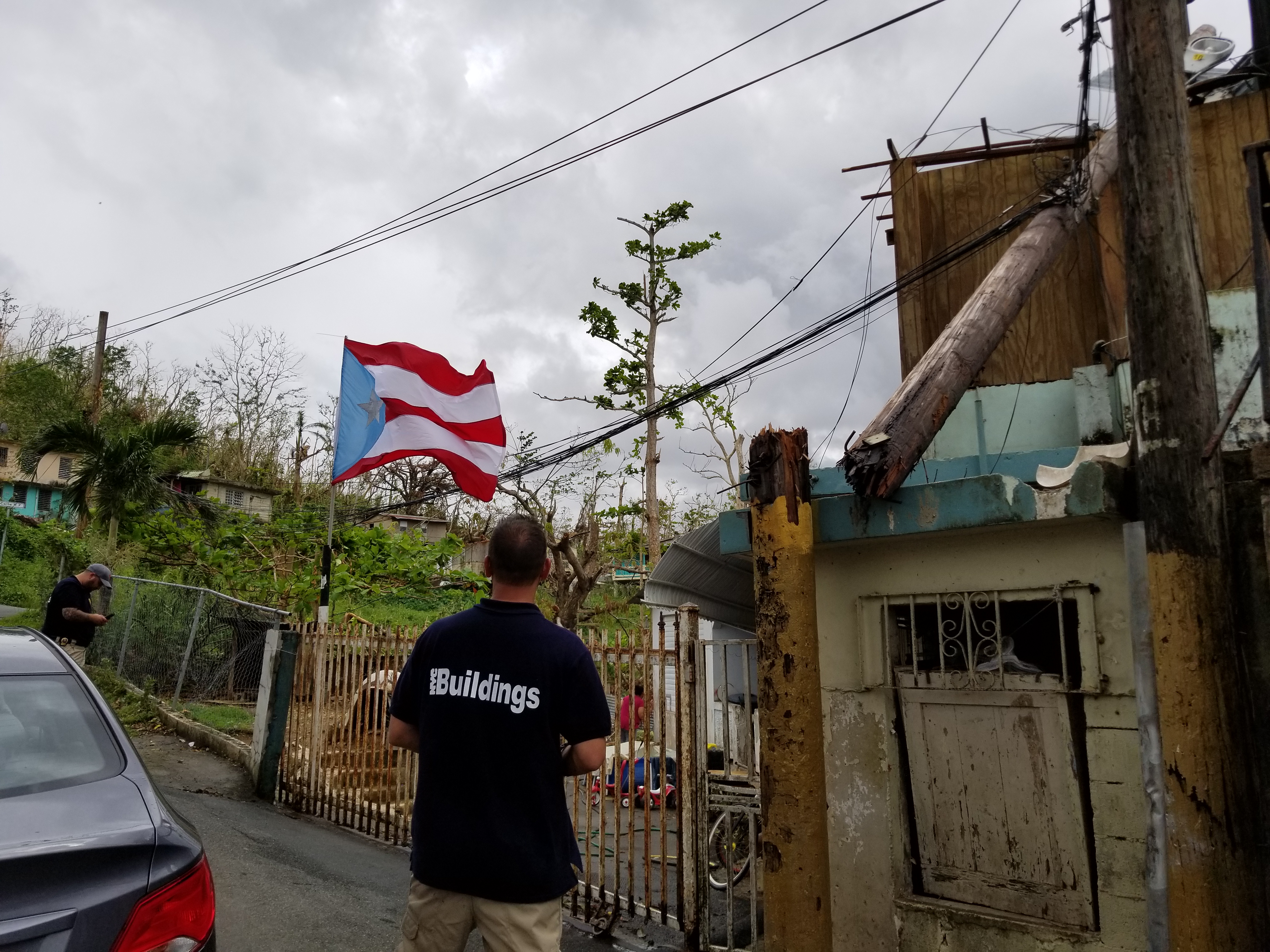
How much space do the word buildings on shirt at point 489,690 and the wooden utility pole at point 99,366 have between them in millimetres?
18801

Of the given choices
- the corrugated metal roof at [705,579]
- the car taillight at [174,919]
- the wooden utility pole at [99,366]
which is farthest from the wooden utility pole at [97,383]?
the car taillight at [174,919]

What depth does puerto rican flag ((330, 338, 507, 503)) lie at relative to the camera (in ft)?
29.1

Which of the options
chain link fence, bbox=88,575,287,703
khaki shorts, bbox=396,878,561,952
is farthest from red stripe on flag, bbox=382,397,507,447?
khaki shorts, bbox=396,878,561,952

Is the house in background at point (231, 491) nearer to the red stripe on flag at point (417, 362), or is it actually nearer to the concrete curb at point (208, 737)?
the concrete curb at point (208, 737)

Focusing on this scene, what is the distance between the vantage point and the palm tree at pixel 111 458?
15.0 meters

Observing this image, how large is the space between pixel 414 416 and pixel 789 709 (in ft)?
18.8

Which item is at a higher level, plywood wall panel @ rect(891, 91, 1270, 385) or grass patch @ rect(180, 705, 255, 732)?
plywood wall panel @ rect(891, 91, 1270, 385)

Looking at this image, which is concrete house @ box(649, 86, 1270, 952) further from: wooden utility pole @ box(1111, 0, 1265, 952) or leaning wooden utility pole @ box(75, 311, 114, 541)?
leaning wooden utility pole @ box(75, 311, 114, 541)

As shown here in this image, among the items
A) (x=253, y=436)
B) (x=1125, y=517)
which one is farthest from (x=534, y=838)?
(x=253, y=436)

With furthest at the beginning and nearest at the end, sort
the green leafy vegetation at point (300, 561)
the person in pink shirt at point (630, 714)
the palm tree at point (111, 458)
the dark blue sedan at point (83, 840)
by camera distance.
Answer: the green leafy vegetation at point (300, 561)
the palm tree at point (111, 458)
the person in pink shirt at point (630, 714)
the dark blue sedan at point (83, 840)

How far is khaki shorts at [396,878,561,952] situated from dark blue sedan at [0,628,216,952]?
59 cm

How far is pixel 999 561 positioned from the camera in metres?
4.84

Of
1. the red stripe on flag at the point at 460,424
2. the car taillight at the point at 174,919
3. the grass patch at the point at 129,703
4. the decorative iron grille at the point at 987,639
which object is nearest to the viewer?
the car taillight at the point at 174,919

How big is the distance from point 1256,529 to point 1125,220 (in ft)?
5.07
